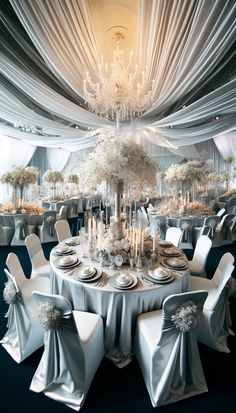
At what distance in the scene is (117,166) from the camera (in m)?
2.79

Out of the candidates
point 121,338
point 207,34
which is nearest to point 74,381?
point 121,338

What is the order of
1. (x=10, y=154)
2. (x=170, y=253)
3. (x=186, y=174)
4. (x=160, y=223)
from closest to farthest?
(x=170, y=253)
(x=160, y=223)
(x=186, y=174)
(x=10, y=154)

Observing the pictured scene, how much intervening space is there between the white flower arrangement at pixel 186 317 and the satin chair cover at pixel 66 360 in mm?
838

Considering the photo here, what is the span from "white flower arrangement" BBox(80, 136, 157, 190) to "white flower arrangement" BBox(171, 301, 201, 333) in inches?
61.6

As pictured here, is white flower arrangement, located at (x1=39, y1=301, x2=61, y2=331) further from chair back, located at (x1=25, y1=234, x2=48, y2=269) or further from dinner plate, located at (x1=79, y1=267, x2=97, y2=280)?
chair back, located at (x1=25, y1=234, x2=48, y2=269)

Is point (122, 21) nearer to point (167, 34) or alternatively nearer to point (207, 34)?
point (167, 34)

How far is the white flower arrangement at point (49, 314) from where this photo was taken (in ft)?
6.49

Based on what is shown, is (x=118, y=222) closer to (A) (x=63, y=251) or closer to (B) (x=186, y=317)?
(A) (x=63, y=251)

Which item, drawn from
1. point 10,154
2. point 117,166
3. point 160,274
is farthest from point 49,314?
point 10,154

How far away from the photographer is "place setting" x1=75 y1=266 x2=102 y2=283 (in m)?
2.54

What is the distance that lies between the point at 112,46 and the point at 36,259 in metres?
3.91

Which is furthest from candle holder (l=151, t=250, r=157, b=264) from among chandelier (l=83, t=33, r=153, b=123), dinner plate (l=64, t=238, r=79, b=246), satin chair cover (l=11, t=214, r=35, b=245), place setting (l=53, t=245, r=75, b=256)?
satin chair cover (l=11, t=214, r=35, b=245)

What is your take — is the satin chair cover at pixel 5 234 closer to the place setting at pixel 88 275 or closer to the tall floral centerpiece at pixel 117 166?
the tall floral centerpiece at pixel 117 166

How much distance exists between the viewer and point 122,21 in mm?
3512
